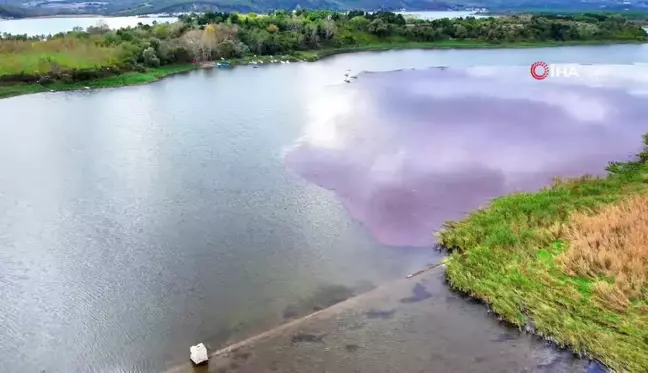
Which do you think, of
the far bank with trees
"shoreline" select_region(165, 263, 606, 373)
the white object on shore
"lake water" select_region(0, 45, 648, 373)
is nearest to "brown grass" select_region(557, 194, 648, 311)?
"shoreline" select_region(165, 263, 606, 373)

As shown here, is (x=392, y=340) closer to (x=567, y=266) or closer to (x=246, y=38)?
(x=567, y=266)

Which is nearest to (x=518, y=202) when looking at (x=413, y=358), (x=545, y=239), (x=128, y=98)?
(x=545, y=239)

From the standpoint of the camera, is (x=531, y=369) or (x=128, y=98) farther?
(x=128, y=98)

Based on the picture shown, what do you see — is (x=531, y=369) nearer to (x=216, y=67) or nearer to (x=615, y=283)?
(x=615, y=283)

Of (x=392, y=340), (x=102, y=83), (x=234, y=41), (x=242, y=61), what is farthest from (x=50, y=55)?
(x=392, y=340)

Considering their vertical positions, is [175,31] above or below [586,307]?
above

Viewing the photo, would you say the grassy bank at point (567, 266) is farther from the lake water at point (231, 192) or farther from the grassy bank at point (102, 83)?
the grassy bank at point (102, 83)
